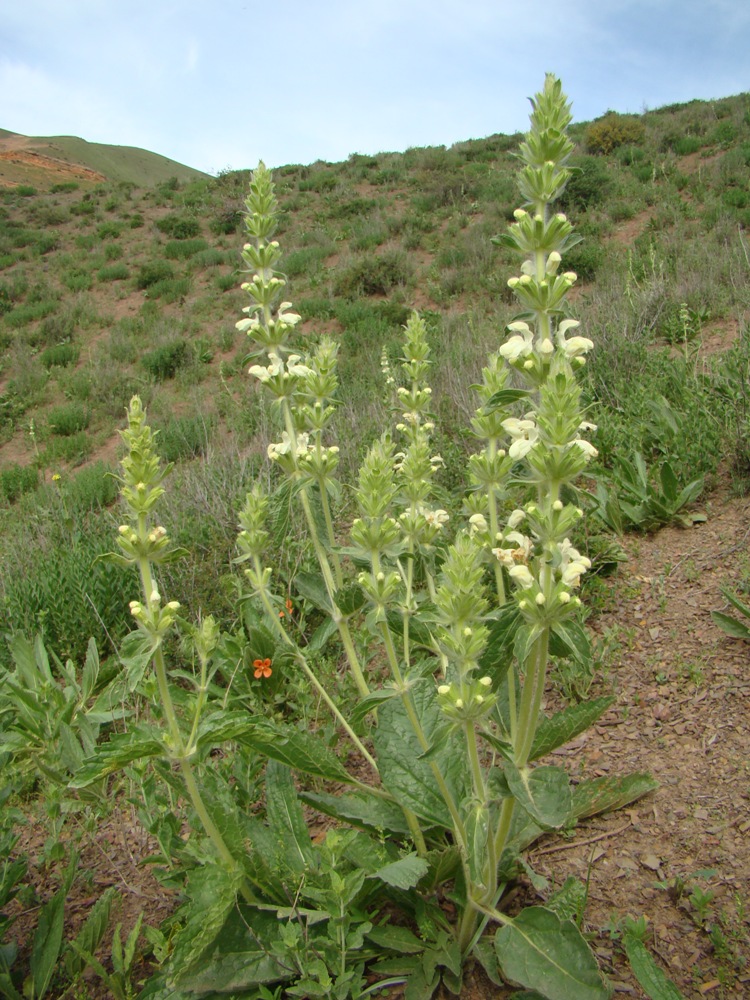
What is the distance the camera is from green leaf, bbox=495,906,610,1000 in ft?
4.38

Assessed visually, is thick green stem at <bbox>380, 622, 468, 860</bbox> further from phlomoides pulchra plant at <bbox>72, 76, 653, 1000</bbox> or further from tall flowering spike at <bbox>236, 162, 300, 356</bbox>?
tall flowering spike at <bbox>236, 162, 300, 356</bbox>

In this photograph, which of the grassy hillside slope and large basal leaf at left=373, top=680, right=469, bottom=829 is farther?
the grassy hillside slope

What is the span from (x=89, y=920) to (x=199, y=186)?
993 inches

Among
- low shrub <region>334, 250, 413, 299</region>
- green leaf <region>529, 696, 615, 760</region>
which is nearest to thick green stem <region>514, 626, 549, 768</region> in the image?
green leaf <region>529, 696, 615, 760</region>

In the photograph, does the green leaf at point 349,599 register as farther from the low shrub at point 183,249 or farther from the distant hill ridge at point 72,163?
the distant hill ridge at point 72,163

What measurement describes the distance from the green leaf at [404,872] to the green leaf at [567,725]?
389 mm

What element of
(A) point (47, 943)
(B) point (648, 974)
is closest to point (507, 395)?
(B) point (648, 974)

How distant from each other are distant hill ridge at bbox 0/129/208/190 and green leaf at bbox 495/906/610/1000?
1137 inches

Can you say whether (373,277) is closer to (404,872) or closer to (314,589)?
(314,589)

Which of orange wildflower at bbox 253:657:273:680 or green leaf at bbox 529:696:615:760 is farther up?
green leaf at bbox 529:696:615:760

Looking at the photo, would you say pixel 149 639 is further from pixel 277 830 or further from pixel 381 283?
pixel 381 283

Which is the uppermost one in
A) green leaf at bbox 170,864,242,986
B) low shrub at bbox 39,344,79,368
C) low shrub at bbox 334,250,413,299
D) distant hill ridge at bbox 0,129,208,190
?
distant hill ridge at bbox 0,129,208,190

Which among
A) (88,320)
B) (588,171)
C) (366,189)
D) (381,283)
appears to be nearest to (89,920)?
(381,283)

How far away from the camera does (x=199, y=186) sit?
894 inches
